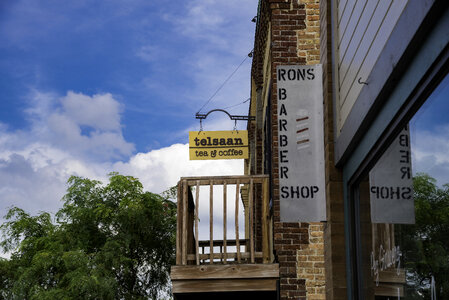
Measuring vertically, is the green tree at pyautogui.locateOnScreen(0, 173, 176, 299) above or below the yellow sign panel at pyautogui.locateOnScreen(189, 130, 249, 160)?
below

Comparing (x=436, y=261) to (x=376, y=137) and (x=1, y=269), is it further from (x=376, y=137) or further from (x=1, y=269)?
(x=1, y=269)

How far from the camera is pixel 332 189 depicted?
18.0 feet

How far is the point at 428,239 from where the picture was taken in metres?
3.53

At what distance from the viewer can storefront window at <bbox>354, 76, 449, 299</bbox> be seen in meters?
3.35

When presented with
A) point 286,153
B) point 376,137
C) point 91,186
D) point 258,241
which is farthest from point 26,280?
point 376,137

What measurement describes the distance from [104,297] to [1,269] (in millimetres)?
5331

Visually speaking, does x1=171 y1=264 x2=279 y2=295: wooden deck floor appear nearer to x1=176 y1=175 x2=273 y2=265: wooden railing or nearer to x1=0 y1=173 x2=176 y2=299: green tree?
x1=176 y1=175 x2=273 y2=265: wooden railing

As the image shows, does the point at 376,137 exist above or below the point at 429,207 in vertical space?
above

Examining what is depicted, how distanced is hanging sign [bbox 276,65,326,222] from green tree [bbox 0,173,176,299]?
13.9m

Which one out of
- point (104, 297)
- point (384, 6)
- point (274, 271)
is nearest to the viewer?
point (384, 6)

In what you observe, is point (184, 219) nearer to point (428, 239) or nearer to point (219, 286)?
point (219, 286)

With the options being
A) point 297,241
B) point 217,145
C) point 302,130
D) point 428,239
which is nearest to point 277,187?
point 297,241

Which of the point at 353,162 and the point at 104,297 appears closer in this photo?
the point at 353,162

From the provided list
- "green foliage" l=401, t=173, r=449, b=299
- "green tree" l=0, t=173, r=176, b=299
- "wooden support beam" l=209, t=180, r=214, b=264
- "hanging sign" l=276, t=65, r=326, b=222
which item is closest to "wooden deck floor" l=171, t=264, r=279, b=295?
"wooden support beam" l=209, t=180, r=214, b=264
